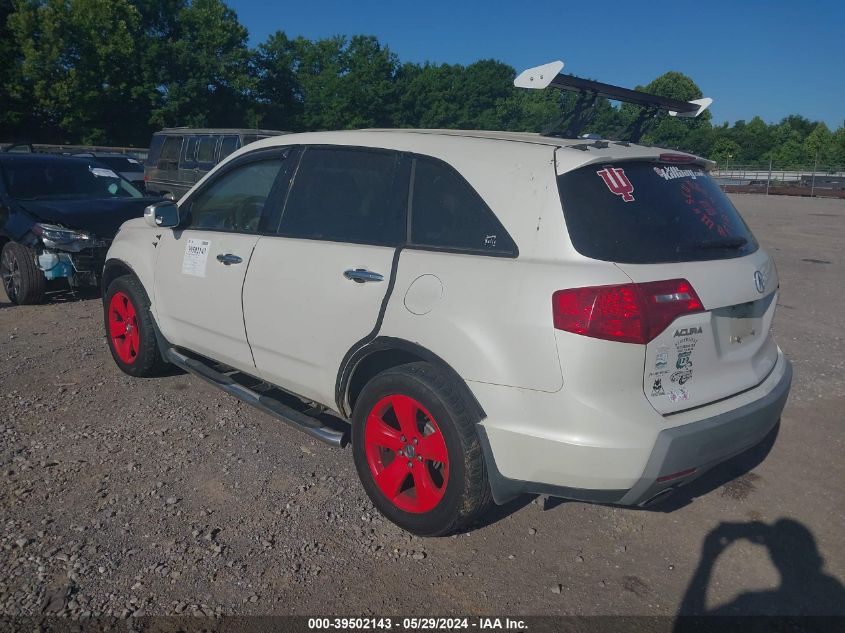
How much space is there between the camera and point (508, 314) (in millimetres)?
2641

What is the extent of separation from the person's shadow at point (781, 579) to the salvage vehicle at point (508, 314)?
49 centimetres

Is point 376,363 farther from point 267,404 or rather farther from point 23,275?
point 23,275

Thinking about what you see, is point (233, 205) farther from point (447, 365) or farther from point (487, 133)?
point (447, 365)

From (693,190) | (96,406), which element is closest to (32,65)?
(96,406)

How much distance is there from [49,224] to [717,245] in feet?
22.5

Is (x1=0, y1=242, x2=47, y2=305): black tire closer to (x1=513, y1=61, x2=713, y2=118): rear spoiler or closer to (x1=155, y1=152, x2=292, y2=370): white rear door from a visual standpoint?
(x1=155, y1=152, x2=292, y2=370): white rear door

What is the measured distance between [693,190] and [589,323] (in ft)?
3.46

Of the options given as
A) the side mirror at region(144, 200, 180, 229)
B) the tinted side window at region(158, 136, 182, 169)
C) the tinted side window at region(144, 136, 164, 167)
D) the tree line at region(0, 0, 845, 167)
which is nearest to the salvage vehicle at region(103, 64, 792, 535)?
the side mirror at region(144, 200, 180, 229)

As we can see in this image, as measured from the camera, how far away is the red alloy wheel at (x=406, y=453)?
298 centimetres

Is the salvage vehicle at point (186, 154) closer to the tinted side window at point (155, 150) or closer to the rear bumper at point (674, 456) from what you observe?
the tinted side window at point (155, 150)

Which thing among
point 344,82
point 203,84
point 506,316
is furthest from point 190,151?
point 344,82

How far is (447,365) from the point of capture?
282cm

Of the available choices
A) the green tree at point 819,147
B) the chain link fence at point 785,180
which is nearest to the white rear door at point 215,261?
the chain link fence at point 785,180

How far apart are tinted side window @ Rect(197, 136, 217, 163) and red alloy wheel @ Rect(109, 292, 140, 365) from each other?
35.9 feet
